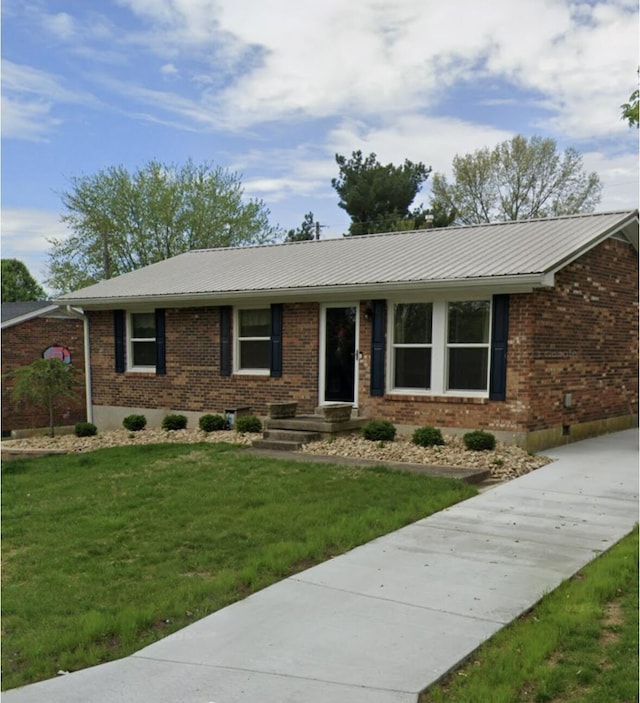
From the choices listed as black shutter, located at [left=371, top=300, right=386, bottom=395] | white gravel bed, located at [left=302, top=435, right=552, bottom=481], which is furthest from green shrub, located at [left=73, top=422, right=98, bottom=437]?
black shutter, located at [left=371, top=300, right=386, bottom=395]

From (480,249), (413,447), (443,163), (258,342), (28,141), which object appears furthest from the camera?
(443,163)

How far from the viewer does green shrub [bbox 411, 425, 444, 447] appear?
10.2m

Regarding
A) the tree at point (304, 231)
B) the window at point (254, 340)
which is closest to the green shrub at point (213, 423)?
the window at point (254, 340)

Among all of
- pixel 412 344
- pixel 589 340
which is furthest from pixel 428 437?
pixel 589 340

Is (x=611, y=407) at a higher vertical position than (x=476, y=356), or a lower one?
lower

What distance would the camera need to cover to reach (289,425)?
451 inches

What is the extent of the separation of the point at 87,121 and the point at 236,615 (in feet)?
29.4

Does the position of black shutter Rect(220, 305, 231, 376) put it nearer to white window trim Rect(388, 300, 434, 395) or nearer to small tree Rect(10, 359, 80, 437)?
small tree Rect(10, 359, 80, 437)

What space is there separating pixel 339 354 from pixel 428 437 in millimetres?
2723

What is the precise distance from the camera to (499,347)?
10430 millimetres

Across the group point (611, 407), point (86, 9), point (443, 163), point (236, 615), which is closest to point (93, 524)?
point (236, 615)

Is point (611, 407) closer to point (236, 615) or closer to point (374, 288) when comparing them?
point (374, 288)

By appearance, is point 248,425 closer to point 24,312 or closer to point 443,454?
point 443,454

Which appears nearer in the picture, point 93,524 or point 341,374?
point 93,524
